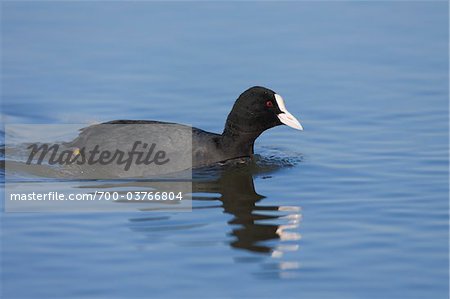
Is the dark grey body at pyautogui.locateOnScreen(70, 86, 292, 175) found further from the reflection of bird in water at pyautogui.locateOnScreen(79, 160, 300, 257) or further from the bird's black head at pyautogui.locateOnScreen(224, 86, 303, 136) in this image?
the reflection of bird in water at pyautogui.locateOnScreen(79, 160, 300, 257)

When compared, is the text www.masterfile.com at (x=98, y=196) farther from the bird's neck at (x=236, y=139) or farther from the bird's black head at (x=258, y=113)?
the bird's black head at (x=258, y=113)

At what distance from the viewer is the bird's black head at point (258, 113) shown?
920cm

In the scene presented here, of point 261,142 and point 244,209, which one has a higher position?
point 261,142

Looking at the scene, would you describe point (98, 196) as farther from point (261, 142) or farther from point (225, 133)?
point (261, 142)

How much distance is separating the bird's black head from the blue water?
1.30ft

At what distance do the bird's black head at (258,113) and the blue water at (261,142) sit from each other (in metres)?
0.40

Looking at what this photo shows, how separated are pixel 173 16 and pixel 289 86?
350 centimetres

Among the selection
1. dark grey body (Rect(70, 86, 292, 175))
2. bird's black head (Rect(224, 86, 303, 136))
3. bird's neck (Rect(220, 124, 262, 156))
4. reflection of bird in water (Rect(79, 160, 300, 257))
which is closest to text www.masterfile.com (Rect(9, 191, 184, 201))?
reflection of bird in water (Rect(79, 160, 300, 257))

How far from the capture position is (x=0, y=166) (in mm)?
9375

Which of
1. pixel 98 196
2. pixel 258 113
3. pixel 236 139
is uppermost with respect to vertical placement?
pixel 258 113

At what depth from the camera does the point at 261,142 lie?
10367 millimetres

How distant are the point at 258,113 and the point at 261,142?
1148 mm

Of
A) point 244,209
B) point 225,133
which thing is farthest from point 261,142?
point 244,209

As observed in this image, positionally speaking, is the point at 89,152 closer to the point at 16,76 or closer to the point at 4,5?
the point at 16,76
